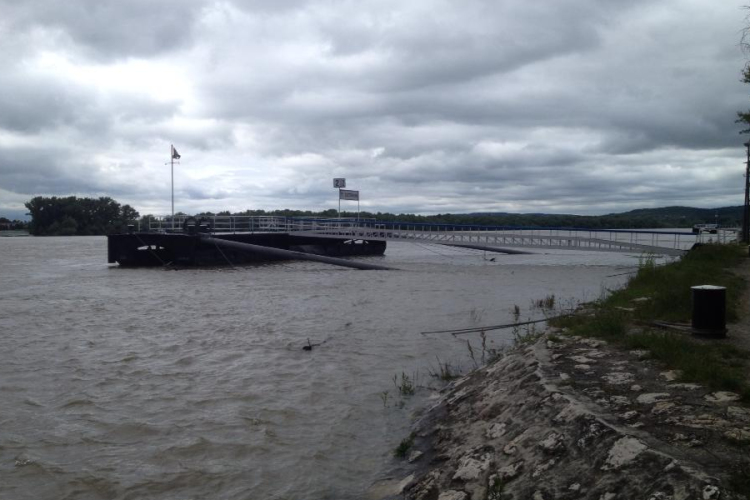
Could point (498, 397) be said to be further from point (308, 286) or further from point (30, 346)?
point (308, 286)

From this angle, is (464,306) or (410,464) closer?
(410,464)

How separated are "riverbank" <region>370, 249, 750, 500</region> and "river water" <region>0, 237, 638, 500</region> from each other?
0.93 m

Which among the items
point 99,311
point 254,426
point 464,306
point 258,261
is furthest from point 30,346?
point 258,261

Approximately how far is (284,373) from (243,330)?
16.3ft

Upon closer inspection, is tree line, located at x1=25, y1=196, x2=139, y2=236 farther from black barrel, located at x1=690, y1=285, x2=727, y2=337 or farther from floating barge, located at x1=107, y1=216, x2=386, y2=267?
black barrel, located at x1=690, y1=285, x2=727, y2=337

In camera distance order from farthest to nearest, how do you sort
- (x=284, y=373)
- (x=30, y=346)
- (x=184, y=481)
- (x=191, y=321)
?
1. (x=191, y=321)
2. (x=30, y=346)
3. (x=284, y=373)
4. (x=184, y=481)

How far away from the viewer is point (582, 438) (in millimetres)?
4734

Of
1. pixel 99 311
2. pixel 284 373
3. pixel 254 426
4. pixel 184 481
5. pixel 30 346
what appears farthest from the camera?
pixel 99 311

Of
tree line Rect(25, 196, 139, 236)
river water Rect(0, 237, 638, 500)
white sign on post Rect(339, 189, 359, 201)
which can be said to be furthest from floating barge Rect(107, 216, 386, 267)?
tree line Rect(25, 196, 139, 236)

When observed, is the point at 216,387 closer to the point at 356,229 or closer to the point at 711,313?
the point at 711,313

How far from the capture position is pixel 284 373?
10602 millimetres

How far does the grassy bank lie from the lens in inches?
232

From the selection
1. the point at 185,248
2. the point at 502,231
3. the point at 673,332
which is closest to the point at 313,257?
the point at 185,248

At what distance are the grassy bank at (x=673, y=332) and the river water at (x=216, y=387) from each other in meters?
2.54
